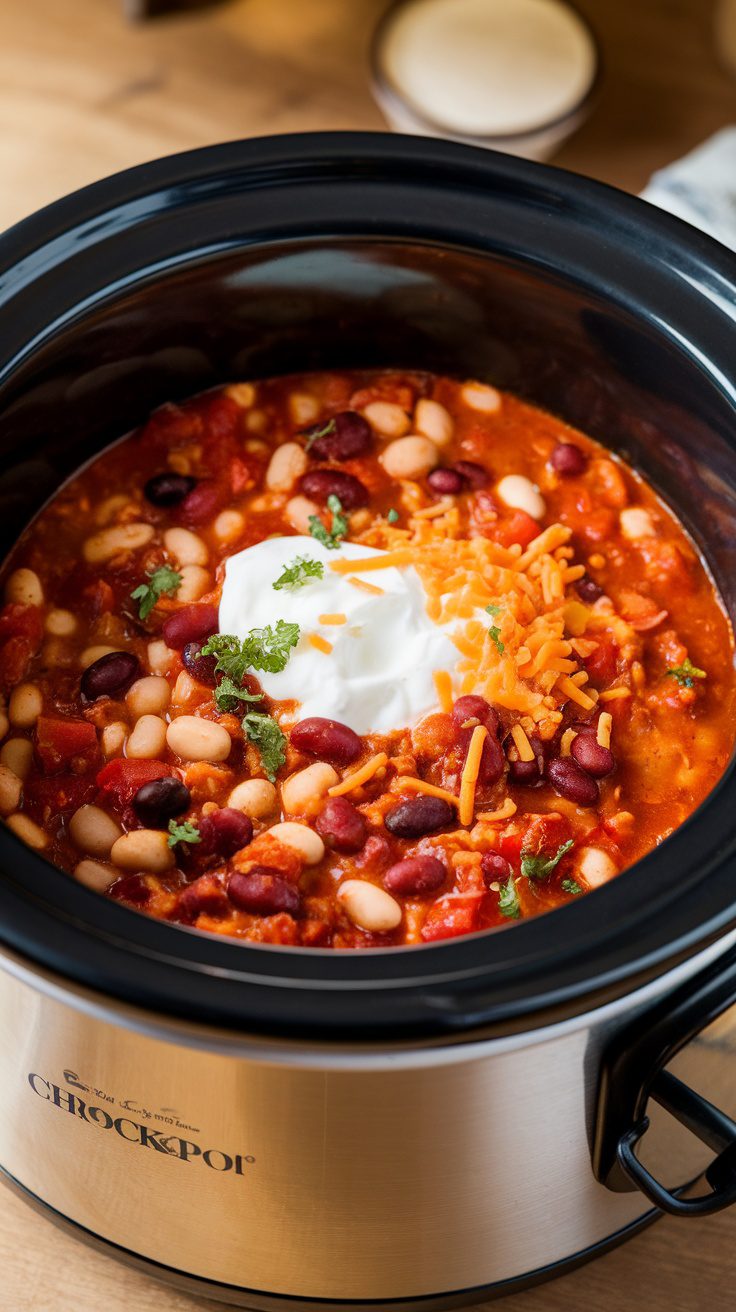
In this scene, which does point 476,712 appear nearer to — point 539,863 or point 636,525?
point 539,863

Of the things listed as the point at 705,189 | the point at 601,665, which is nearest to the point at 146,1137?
the point at 601,665

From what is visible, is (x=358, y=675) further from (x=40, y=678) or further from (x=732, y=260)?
(x=732, y=260)

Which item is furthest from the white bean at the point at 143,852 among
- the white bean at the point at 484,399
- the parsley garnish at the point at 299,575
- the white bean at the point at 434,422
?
the white bean at the point at 484,399

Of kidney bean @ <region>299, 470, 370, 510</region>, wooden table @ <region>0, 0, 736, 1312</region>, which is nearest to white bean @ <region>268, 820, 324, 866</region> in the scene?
kidney bean @ <region>299, 470, 370, 510</region>

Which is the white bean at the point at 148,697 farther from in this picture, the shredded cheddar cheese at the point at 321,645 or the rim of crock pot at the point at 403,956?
the rim of crock pot at the point at 403,956

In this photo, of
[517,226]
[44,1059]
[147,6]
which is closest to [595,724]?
[517,226]

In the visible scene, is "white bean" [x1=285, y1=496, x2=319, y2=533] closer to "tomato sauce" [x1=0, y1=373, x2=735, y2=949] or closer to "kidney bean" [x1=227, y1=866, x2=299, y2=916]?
"tomato sauce" [x1=0, y1=373, x2=735, y2=949]
